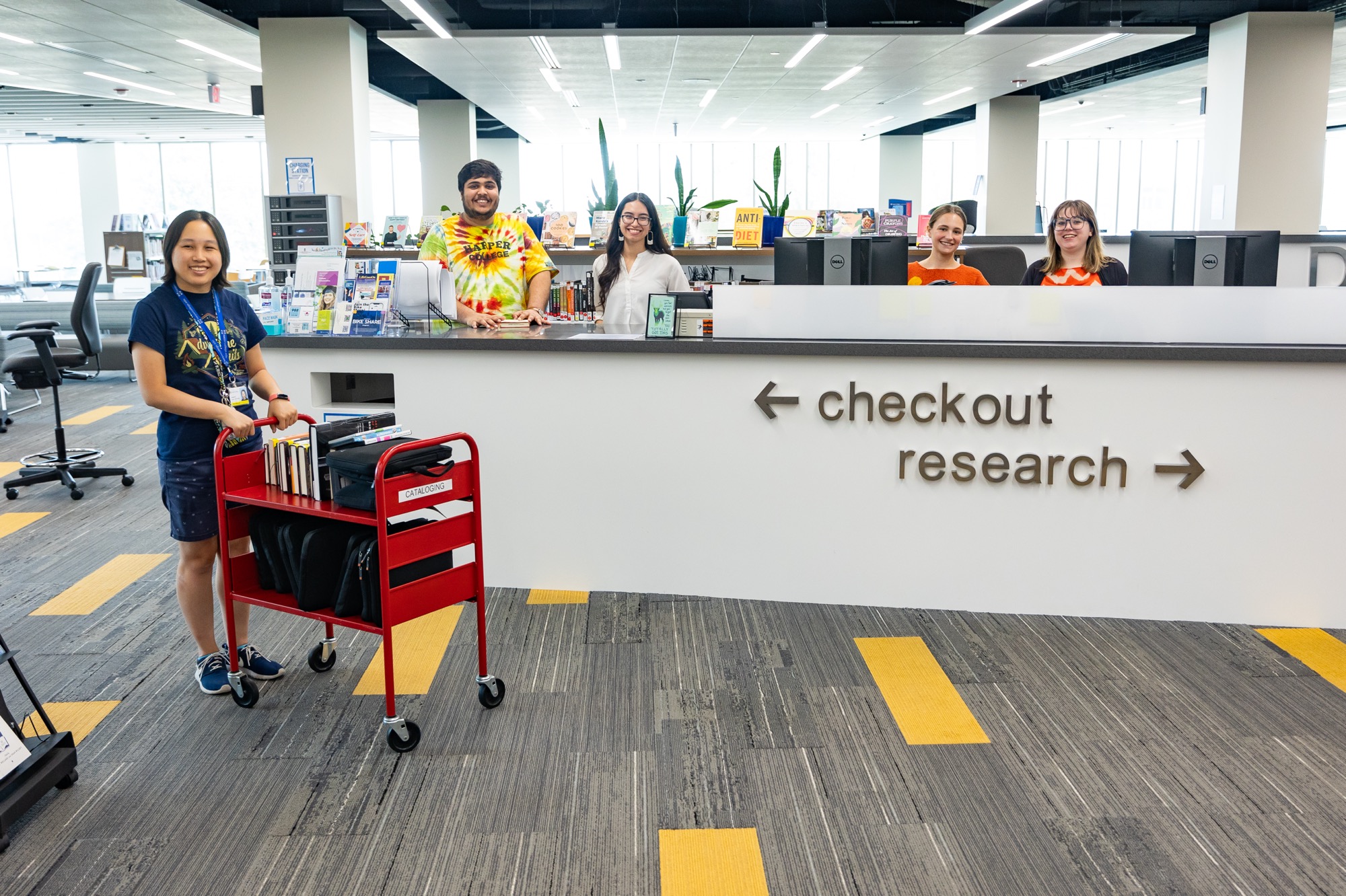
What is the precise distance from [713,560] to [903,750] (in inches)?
48.6

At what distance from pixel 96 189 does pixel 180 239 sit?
2133 centimetres

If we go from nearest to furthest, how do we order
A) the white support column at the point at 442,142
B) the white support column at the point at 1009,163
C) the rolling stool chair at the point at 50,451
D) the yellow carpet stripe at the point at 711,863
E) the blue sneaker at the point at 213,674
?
the yellow carpet stripe at the point at 711,863
the blue sneaker at the point at 213,674
the rolling stool chair at the point at 50,451
the white support column at the point at 1009,163
the white support column at the point at 442,142

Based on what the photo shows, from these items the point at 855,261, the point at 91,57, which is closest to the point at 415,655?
the point at 855,261

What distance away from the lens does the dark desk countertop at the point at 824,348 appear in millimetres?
3193

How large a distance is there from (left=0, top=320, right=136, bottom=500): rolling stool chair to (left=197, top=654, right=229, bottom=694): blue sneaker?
2.84 metres

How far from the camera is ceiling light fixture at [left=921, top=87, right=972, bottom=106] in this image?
1253cm

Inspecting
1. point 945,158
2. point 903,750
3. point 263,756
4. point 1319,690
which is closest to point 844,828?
point 903,750

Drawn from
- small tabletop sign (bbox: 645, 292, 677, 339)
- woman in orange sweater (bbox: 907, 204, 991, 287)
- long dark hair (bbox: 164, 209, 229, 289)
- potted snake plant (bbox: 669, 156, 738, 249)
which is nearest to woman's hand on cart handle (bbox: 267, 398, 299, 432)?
long dark hair (bbox: 164, 209, 229, 289)

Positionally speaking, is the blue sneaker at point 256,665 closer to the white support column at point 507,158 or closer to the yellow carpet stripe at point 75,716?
the yellow carpet stripe at point 75,716

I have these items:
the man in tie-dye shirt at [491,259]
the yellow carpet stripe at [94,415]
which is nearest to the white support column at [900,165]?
the yellow carpet stripe at [94,415]

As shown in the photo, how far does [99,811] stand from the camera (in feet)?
7.36

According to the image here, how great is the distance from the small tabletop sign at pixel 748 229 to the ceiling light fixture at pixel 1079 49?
178 inches

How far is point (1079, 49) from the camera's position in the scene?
998 centimetres

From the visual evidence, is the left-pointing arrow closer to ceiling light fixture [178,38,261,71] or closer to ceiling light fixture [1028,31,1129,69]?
ceiling light fixture [1028,31,1129,69]
